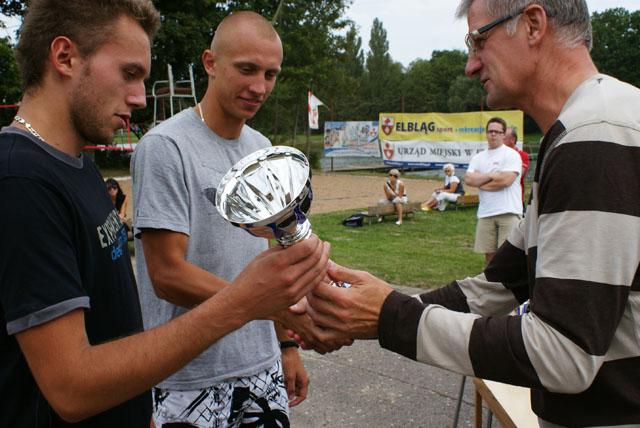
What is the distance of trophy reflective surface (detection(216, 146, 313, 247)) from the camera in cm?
147

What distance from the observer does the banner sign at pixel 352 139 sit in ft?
88.0

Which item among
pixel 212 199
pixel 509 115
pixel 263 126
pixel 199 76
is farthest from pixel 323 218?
pixel 263 126

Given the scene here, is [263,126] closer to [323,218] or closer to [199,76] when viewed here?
[199,76]

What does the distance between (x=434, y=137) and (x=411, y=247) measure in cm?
1095

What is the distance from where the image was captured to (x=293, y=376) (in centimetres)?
272

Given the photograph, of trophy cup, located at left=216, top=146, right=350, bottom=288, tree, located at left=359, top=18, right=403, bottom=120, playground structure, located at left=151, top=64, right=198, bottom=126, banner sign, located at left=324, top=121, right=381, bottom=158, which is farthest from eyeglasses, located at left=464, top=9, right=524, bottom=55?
tree, located at left=359, top=18, right=403, bottom=120

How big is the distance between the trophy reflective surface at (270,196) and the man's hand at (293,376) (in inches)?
51.4

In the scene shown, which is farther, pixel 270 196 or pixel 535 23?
pixel 535 23

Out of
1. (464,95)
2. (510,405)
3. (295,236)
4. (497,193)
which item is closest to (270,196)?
(295,236)

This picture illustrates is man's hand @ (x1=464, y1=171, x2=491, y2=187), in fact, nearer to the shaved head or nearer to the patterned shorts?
the shaved head

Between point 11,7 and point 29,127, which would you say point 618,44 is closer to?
point 11,7

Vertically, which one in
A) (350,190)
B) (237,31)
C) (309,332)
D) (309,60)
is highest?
(309,60)

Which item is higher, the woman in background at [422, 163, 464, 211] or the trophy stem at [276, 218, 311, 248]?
the trophy stem at [276, 218, 311, 248]

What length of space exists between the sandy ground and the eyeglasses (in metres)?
13.9
